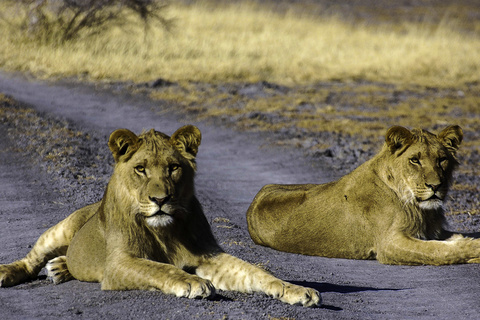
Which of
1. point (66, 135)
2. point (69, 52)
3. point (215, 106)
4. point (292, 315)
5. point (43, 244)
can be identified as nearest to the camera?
point (292, 315)

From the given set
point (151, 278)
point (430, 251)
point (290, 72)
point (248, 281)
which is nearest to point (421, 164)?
point (430, 251)

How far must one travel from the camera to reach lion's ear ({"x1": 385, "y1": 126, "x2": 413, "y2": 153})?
6.08 meters

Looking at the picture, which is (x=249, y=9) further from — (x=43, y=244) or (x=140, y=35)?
(x=43, y=244)

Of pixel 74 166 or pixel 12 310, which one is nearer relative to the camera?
pixel 12 310

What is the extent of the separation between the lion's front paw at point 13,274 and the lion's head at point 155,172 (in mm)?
1039

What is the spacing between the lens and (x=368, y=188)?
6305 millimetres

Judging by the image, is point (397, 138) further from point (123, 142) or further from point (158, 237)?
point (123, 142)

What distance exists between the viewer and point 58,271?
5.14 meters

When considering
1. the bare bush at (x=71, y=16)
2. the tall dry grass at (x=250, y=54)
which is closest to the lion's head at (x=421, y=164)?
the tall dry grass at (x=250, y=54)

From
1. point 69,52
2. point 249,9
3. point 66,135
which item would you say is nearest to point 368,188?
point 66,135

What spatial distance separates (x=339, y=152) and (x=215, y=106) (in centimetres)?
435

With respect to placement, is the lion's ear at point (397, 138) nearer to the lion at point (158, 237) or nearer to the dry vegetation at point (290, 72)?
the lion at point (158, 237)

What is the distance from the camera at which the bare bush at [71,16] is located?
710 inches

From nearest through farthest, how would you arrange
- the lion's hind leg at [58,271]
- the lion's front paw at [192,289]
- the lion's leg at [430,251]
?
1. the lion's front paw at [192,289]
2. the lion's hind leg at [58,271]
3. the lion's leg at [430,251]
